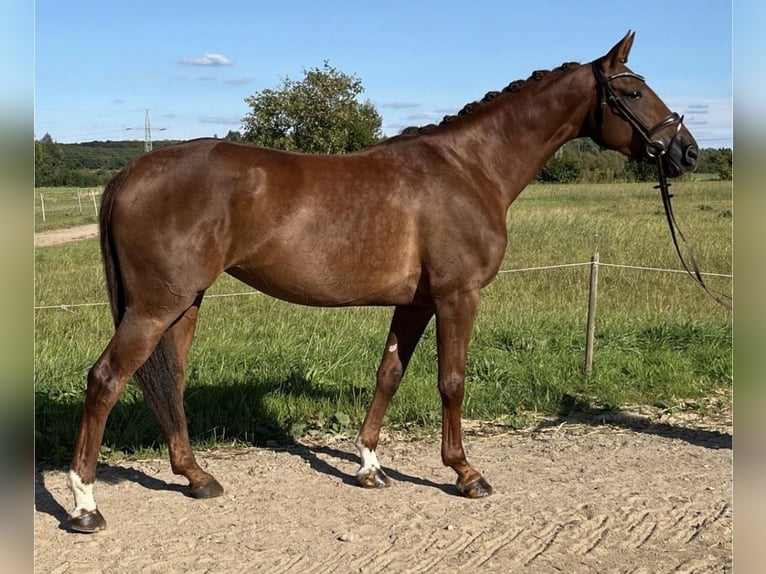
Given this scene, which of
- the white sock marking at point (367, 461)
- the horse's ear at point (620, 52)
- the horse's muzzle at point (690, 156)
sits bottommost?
the white sock marking at point (367, 461)

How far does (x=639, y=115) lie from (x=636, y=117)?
20 millimetres

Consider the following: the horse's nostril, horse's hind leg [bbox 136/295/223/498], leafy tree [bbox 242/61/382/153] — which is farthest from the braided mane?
leafy tree [bbox 242/61/382/153]

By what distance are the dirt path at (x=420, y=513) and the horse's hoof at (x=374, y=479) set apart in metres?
0.08

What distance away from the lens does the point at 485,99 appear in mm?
4367

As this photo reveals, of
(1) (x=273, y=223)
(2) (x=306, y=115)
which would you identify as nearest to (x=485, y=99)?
(1) (x=273, y=223)

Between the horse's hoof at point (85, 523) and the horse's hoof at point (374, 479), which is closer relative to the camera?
the horse's hoof at point (85, 523)

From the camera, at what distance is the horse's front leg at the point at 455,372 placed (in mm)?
3998

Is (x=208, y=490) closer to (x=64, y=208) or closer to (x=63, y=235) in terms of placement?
(x=63, y=235)

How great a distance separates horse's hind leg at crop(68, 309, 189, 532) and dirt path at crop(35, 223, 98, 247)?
1844 cm

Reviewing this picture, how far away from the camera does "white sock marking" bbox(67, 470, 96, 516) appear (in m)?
3.57

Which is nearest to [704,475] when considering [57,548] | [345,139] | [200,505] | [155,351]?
[200,505]

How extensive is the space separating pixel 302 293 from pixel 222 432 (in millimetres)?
1731

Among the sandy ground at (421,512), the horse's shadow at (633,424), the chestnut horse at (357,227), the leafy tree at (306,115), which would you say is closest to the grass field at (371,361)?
the horse's shadow at (633,424)

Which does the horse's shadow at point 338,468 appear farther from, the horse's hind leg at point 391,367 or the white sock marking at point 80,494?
the white sock marking at point 80,494
